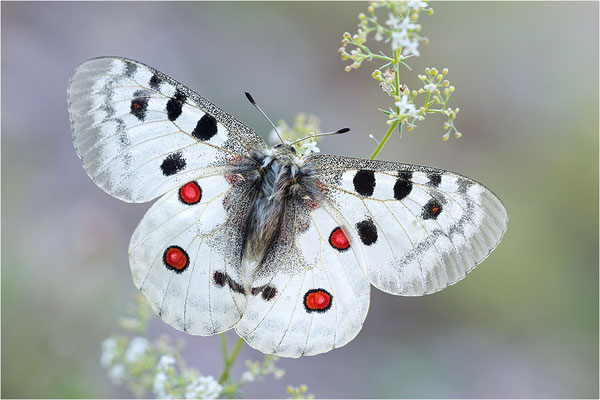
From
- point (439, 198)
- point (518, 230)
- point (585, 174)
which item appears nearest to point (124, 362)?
point (439, 198)

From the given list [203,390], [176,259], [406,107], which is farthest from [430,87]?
[203,390]

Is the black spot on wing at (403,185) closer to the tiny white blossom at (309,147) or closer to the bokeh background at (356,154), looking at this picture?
the tiny white blossom at (309,147)

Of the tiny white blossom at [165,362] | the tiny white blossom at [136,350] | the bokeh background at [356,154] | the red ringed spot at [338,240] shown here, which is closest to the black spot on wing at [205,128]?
the red ringed spot at [338,240]

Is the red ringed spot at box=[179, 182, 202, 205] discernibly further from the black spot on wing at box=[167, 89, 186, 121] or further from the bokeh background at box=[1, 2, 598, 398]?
the bokeh background at box=[1, 2, 598, 398]

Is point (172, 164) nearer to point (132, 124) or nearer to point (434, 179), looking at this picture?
point (132, 124)

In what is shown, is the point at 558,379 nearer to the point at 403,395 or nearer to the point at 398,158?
the point at 403,395
